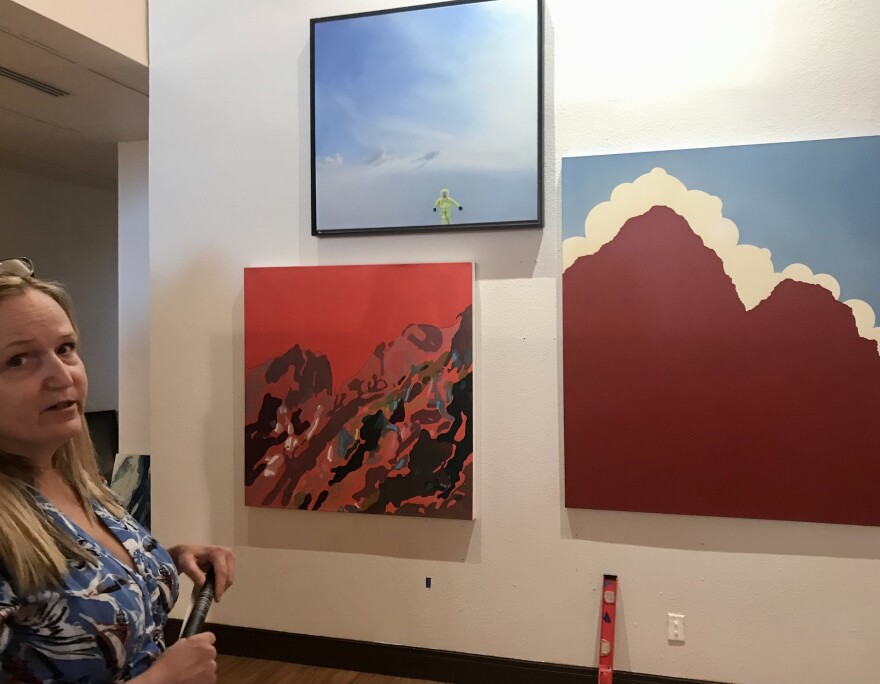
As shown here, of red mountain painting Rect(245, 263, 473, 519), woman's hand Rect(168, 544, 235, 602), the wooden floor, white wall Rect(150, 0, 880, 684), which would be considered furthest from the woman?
the wooden floor

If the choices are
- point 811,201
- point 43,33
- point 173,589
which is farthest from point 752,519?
point 43,33

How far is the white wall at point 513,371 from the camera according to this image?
2.51 metres

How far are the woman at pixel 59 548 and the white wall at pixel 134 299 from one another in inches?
110

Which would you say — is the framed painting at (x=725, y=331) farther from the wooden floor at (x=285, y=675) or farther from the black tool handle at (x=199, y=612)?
the black tool handle at (x=199, y=612)

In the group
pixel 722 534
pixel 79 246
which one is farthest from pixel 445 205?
pixel 79 246

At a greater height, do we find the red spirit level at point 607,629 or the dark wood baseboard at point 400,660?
the red spirit level at point 607,629

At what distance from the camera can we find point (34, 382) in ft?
3.85

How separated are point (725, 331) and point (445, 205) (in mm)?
1120

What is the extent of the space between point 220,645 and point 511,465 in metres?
1.52

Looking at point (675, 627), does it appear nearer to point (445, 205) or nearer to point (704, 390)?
point (704, 390)

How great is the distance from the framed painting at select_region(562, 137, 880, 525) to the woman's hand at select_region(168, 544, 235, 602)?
1.47 meters

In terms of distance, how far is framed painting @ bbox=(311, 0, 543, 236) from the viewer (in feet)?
8.84

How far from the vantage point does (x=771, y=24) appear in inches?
99.3

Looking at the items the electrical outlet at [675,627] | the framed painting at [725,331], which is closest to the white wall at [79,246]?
the framed painting at [725,331]
